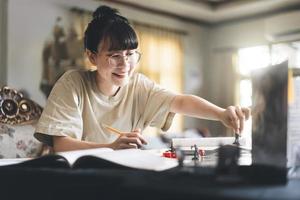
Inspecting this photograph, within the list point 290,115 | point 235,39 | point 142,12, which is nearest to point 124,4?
point 142,12

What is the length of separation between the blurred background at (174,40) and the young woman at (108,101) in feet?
6.48

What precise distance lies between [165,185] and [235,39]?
4796 mm

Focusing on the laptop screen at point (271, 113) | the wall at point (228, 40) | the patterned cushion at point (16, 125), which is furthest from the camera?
the wall at point (228, 40)

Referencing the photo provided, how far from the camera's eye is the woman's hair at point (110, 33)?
112 centimetres

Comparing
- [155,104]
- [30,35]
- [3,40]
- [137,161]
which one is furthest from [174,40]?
[137,161]

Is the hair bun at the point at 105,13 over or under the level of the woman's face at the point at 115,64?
over

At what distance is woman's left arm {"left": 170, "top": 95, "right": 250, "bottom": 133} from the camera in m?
1.01

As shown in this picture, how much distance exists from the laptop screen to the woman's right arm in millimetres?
319

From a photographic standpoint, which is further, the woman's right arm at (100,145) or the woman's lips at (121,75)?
the woman's lips at (121,75)

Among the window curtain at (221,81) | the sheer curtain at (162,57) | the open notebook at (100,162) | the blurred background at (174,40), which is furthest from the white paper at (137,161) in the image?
the window curtain at (221,81)

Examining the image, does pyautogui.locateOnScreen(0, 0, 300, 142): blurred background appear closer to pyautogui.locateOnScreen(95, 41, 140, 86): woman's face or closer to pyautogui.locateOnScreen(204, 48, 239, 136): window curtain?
pyautogui.locateOnScreen(204, 48, 239, 136): window curtain

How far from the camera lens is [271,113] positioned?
554 mm

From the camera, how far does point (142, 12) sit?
4.53 m

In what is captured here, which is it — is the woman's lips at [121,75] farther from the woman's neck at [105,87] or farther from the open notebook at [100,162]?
the open notebook at [100,162]
